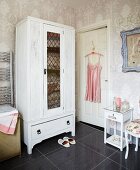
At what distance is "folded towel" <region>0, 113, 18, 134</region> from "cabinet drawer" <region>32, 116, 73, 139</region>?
297 mm

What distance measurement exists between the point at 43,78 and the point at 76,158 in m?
1.23

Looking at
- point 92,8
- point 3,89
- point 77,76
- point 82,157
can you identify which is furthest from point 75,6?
point 82,157

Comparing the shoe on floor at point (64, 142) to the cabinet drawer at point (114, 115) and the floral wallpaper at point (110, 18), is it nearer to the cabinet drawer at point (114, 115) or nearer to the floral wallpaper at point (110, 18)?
the cabinet drawer at point (114, 115)

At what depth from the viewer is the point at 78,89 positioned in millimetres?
3592

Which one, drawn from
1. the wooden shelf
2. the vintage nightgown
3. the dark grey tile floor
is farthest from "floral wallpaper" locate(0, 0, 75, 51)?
the wooden shelf

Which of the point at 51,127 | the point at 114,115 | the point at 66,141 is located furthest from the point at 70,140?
the point at 114,115

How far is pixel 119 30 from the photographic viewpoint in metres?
2.67

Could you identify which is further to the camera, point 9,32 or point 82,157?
point 9,32

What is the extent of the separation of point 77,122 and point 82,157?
138 cm

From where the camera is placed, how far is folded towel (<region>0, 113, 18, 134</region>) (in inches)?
80.7

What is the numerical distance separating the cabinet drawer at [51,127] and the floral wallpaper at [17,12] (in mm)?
1347

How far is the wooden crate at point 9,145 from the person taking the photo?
207 cm

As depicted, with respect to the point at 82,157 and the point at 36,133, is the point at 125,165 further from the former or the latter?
the point at 36,133

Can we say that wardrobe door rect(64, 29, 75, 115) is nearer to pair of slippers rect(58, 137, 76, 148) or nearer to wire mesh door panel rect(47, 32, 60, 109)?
wire mesh door panel rect(47, 32, 60, 109)
